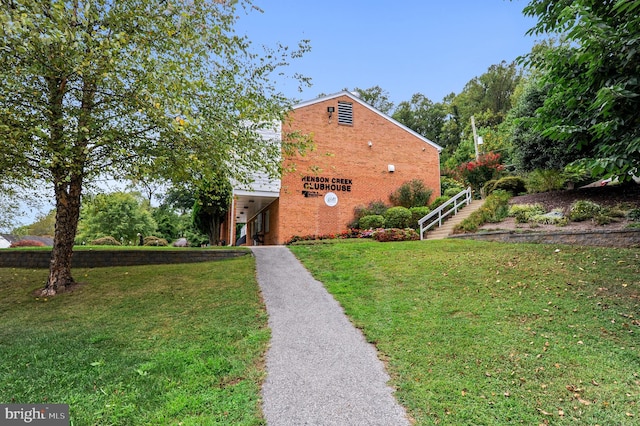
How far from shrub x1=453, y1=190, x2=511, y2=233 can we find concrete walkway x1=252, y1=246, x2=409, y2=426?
352 inches

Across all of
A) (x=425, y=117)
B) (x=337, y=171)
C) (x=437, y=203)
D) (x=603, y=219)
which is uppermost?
(x=425, y=117)

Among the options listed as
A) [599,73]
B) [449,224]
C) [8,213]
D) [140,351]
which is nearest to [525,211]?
[449,224]

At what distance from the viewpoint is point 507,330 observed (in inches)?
204

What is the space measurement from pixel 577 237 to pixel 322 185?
36.8 feet

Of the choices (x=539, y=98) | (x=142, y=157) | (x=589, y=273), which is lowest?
(x=589, y=273)

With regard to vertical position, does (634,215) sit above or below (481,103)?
below

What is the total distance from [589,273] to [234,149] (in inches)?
337

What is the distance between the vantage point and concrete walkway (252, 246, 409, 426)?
332 centimetres

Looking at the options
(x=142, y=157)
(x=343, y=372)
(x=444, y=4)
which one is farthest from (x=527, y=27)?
(x=142, y=157)

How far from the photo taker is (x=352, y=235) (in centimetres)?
1730

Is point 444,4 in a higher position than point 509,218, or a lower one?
higher

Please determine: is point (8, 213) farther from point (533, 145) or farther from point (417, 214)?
point (533, 145)

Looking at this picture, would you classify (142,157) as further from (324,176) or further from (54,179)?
(324,176)

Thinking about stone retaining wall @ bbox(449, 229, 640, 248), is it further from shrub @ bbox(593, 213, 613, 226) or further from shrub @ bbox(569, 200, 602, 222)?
shrub @ bbox(569, 200, 602, 222)
